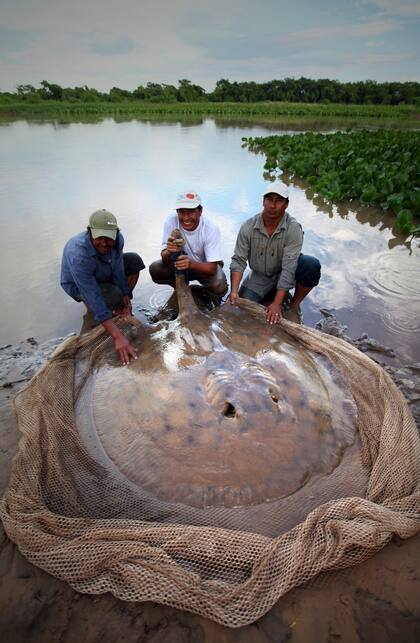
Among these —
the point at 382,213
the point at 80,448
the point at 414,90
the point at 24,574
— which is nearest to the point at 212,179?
the point at 382,213

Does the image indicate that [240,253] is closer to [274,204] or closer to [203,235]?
[203,235]

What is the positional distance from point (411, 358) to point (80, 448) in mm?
3618

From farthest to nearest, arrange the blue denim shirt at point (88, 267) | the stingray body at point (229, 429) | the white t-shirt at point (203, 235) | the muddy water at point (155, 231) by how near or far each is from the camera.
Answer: the muddy water at point (155, 231)
the white t-shirt at point (203, 235)
the blue denim shirt at point (88, 267)
the stingray body at point (229, 429)

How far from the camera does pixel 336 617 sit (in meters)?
1.75

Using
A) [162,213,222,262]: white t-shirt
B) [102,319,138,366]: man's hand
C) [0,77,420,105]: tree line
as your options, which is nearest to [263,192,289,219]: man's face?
[162,213,222,262]: white t-shirt

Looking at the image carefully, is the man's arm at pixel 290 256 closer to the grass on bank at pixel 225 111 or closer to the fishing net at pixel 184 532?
the fishing net at pixel 184 532

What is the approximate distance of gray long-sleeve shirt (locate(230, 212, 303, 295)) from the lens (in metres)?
4.41

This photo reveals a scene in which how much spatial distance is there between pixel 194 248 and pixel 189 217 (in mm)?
537

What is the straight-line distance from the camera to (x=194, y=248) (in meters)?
4.84

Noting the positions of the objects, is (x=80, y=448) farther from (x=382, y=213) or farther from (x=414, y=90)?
(x=414, y=90)

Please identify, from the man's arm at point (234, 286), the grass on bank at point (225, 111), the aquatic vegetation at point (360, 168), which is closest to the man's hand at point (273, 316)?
the man's arm at point (234, 286)

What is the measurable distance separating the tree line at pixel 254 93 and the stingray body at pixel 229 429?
6900 cm

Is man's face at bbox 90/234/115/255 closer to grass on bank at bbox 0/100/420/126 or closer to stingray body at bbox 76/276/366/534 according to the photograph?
stingray body at bbox 76/276/366/534

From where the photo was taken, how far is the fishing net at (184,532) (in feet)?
5.65
